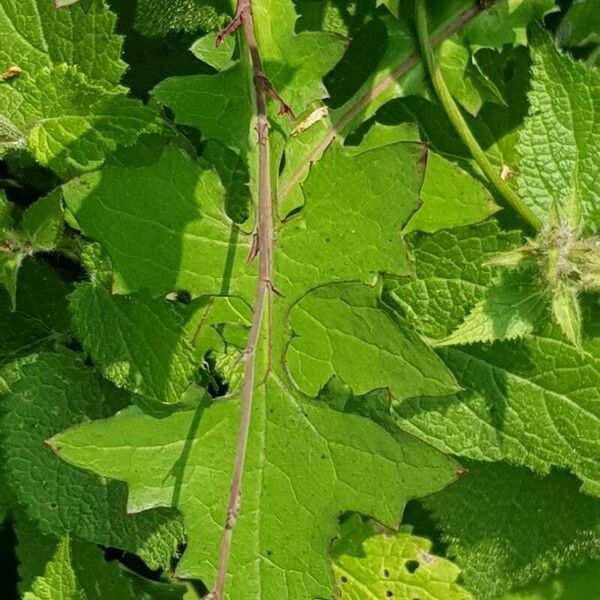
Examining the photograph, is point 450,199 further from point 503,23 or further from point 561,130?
point 503,23

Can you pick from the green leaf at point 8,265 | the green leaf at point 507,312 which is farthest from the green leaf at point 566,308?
the green leaf at point 8,265

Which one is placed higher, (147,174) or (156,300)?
(147,174)

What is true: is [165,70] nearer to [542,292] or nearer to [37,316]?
[37,316]

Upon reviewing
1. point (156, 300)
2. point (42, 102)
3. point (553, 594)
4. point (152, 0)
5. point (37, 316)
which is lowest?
point (553, 594)

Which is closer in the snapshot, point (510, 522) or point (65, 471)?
point (65, 471)

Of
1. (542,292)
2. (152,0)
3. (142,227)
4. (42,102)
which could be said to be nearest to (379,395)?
(542,292)

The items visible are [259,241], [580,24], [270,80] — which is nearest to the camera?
[259,241]

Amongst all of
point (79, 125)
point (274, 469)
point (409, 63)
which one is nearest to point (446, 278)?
point (409, 63)

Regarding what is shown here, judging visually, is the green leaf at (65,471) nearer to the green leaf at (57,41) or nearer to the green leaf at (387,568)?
the green leaf at (387,568)
